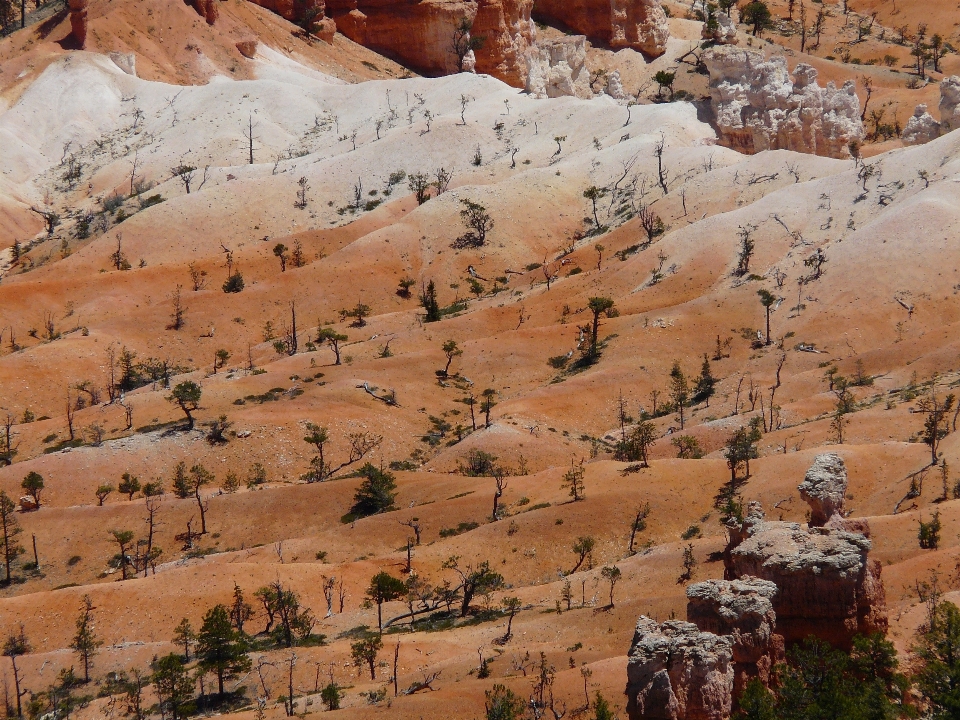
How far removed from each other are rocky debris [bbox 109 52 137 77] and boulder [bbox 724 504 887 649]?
139683 millimetres

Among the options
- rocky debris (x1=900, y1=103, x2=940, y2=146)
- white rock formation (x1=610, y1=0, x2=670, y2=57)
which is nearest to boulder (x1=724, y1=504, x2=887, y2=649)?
rocky debris (x1=900, y1=103, x2=940, y2=146)

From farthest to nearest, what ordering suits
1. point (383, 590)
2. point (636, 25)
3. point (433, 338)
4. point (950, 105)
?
point (636, 25), point (950, 105), point (433, 338), point (383, 590)

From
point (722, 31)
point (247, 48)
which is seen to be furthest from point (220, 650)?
point (722, 31)

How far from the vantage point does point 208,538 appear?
71.4 m

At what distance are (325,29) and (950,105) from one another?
79269 mm

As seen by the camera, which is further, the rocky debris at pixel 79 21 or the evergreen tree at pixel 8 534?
the rocky debris at pixel 79 21

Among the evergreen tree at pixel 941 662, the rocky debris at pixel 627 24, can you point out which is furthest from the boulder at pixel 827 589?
the rocky debris at pixel 627 24

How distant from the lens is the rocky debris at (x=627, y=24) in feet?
561

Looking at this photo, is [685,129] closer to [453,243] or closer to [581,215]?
[581,215]

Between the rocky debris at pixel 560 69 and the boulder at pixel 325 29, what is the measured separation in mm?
24892

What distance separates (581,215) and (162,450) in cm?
→ 5489

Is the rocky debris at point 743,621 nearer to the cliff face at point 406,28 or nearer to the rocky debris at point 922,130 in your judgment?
the rocky debris at point 922,130

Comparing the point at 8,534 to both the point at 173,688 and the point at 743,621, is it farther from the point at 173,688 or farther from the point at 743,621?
the point at 743,621

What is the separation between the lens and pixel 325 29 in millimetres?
172000
